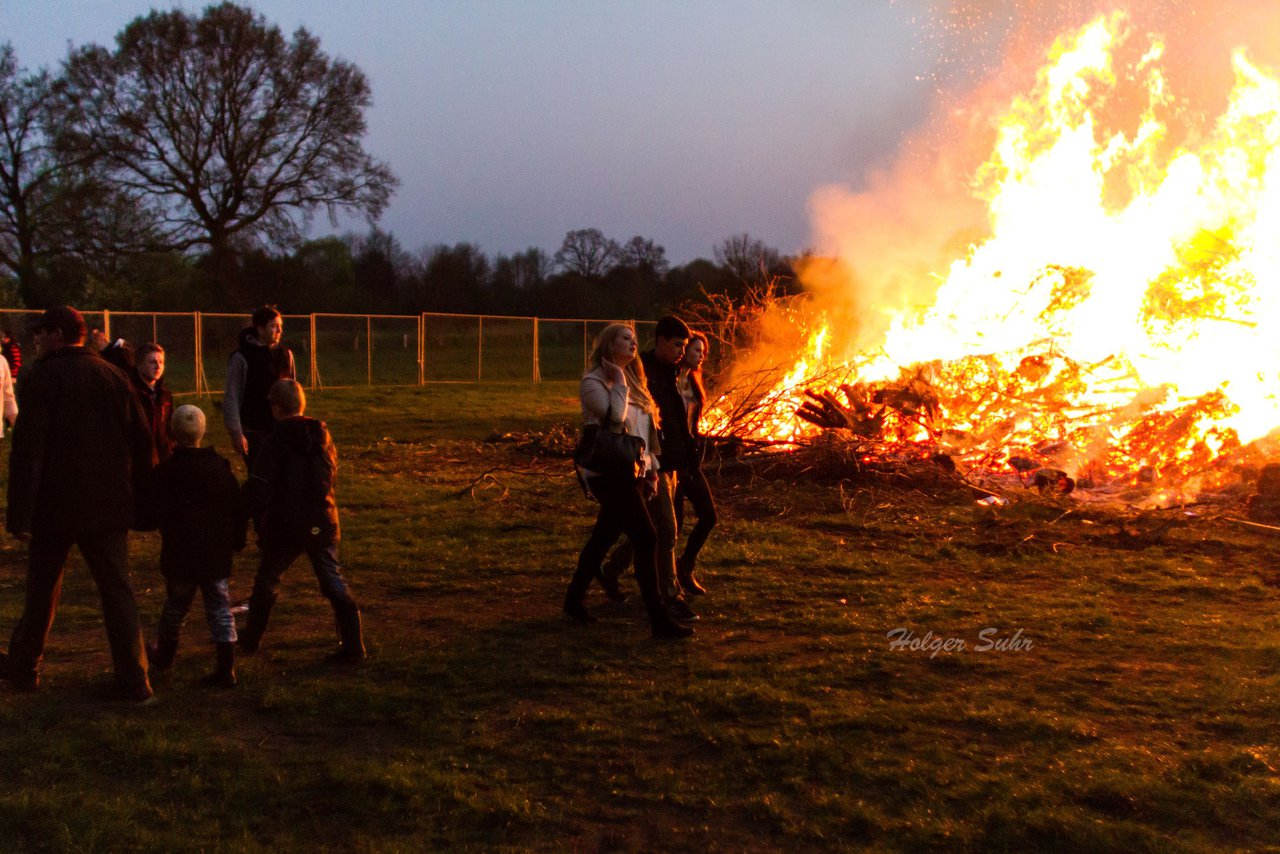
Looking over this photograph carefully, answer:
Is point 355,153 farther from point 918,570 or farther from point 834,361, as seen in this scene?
point 918,570

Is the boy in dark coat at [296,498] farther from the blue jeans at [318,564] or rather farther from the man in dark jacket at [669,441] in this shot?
the man in dark jacket at [669,441]

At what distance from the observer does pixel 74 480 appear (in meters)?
4.51

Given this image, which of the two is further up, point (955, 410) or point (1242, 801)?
point (955, 410)

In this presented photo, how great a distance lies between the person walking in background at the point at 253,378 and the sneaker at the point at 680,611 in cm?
264

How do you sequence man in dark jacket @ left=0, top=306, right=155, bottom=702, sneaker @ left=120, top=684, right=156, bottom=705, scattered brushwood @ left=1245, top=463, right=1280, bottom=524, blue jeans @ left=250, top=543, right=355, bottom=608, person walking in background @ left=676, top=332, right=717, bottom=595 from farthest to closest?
scattered brushwood @ left=1245, top=463, right=1280, bottom=524, person walking in background @ left=676, top=332, right=717, bottom=595, blue jeans @ left=250, top=543, right=355, bottom=608, sneaker @ left=120, top=684, right=156, bottom=705, man in dark jacket @ left=0, top=306, right=155, bottom=702

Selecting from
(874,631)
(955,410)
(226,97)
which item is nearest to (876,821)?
(874,631)

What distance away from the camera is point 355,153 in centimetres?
3816

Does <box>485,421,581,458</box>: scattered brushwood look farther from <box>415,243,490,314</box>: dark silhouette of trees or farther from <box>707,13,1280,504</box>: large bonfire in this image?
<box>415,243,490,314</box>: dark silhouette of trees

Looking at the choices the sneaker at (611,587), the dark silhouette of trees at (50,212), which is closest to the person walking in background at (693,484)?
the sneaker at (611,587)

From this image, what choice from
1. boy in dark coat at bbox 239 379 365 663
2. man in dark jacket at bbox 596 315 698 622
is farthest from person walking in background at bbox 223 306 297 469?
man in dark jacket at bbox 596 315 698 622

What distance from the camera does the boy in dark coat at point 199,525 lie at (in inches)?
189

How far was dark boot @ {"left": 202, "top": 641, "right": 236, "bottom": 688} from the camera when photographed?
495 centimetres

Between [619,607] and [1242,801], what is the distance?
142 inches

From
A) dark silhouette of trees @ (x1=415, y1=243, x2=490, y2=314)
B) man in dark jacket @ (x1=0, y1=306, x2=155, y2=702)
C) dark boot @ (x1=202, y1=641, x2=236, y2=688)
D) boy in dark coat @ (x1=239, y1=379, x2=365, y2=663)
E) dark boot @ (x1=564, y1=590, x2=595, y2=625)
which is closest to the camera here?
man in dark jacket @ (x1=0, y1=306, x2=155, y2=702)
